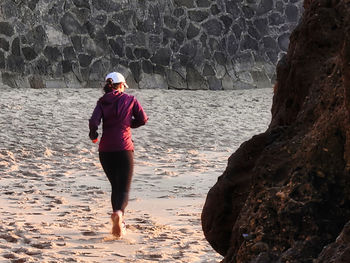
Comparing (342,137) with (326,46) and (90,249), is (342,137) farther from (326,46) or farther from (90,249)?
(90,249)

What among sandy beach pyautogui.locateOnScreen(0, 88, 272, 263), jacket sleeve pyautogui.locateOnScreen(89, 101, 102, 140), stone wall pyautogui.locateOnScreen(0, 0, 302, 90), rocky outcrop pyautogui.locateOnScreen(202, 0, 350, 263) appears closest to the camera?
rocky outcrop pyautogui.locateOnScreen(202, 0, 350, 263)

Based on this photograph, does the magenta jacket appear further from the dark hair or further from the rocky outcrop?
the rocky outcrop

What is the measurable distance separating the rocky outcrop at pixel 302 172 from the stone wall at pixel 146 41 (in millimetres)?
11876

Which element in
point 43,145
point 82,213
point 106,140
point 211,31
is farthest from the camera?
point 211,31

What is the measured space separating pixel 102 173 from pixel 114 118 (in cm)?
332

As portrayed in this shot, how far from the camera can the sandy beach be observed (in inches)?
227

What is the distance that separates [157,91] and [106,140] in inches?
342

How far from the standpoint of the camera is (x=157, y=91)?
14.8 meters

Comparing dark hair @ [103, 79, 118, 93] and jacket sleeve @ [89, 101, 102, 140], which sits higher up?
dark hair @ [103, 79, 118, 93]

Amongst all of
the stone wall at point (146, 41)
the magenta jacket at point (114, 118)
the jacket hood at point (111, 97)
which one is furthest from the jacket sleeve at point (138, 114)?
the stone wall at point (146, 41)

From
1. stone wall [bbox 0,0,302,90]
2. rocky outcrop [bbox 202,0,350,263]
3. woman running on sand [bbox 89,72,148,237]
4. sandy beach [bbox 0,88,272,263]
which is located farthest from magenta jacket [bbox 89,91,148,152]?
stone wall [bbox 0,0,302,90]

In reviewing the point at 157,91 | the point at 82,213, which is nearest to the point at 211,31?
the point at 157,91

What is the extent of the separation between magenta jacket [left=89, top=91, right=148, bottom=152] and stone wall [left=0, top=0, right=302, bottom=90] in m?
8.36

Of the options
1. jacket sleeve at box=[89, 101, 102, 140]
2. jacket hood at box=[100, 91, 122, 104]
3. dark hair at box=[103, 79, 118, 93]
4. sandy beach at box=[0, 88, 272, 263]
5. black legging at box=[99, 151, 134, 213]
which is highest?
dark hair at box=[103, 79, 118, 93]
